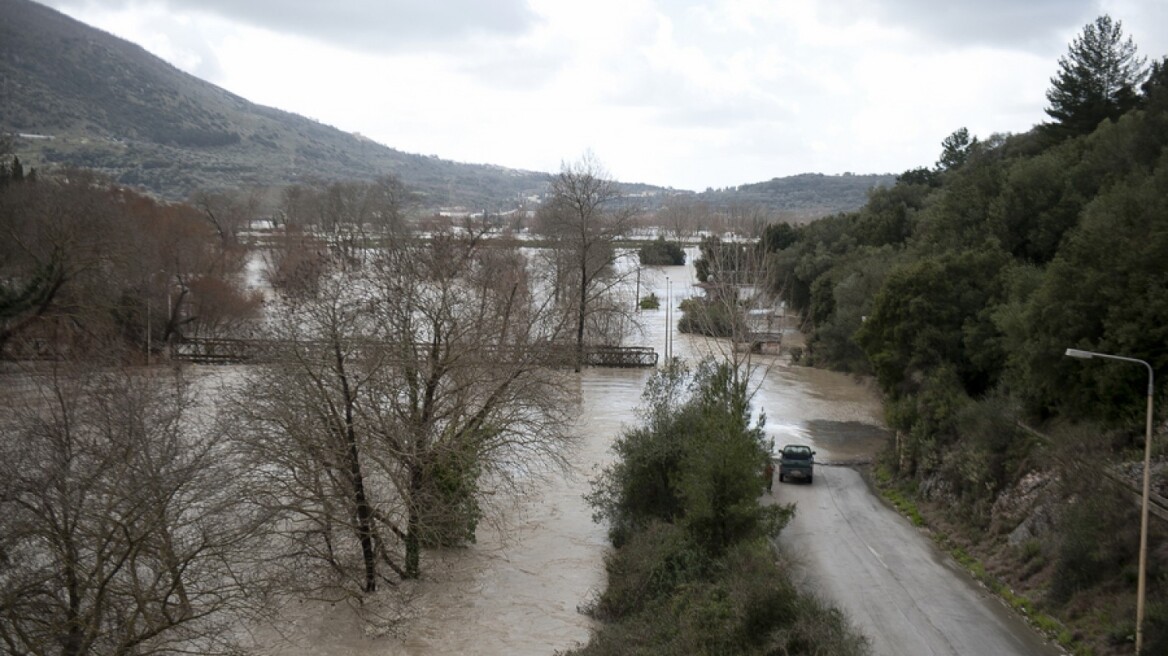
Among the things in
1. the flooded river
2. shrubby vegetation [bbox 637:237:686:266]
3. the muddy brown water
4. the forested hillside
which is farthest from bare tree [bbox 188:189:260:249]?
the muddy brown water

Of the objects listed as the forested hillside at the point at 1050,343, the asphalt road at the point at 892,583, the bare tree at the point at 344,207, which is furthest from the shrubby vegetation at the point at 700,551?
the bare tree at the point at 344,207

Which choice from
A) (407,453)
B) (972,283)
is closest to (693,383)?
(972,283)

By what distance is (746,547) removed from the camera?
55.5 ft

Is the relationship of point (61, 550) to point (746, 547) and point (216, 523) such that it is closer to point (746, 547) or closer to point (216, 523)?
point (216, 523)

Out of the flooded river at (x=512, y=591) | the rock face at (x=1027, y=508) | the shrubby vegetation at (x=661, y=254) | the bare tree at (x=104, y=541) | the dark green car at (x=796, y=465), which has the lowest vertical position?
the flooded river at (x=512, y=591)

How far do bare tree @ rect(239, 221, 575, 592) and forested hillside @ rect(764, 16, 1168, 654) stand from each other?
11.1m

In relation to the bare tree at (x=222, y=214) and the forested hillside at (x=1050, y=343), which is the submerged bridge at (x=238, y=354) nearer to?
the forested hillside at (x=1050, y=343)

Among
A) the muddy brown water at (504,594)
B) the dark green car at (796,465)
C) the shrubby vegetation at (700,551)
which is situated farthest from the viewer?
the dark green car at (796,465)

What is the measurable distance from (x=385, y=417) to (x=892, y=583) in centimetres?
1118

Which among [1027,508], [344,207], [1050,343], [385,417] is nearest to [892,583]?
[1027,508]

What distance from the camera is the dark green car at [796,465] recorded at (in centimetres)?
2922

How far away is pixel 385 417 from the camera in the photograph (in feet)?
60.5

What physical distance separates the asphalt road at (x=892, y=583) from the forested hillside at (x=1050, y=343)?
3.80 ft

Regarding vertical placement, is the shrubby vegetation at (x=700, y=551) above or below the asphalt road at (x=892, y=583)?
above
